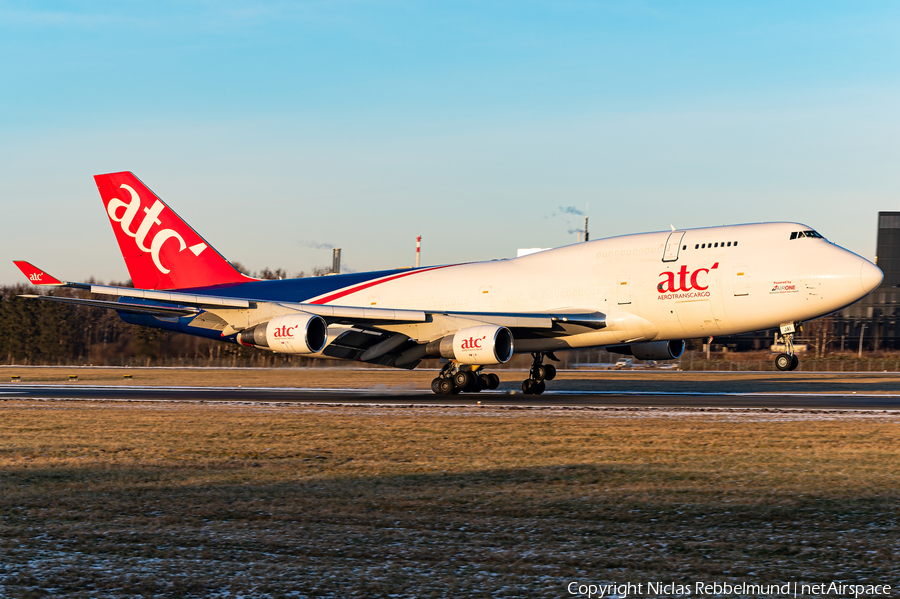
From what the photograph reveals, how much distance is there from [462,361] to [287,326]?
6.31 m

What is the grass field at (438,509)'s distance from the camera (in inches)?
233

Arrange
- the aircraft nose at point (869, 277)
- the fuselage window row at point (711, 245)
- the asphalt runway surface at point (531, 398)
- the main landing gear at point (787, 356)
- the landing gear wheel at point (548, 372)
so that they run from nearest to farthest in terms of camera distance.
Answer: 1. the asphalt runway surface at point (531, 398)
2. the main landing gear at point (787, 356)
3. the aircraft nose at point (869, 277)
4. the fuselage window row at point (711, 245)
5. the landing gear wheel at point (548, 372)

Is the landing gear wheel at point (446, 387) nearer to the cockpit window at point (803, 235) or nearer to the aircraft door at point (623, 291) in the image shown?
the aircraft door at point (623, 291)

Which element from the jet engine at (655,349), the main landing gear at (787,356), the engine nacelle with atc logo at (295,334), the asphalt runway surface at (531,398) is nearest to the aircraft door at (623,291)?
the jet engine at (655,349)

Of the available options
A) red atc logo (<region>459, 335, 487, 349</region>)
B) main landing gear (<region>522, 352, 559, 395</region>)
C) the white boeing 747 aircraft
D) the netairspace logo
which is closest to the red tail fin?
the white boeing 747 aircraft

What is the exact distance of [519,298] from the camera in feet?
101

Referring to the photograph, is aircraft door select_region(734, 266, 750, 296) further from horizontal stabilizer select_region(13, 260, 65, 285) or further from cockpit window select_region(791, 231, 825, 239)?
horizontal stabilizer select_region(13, 260, 65, 285)

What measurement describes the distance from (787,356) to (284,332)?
16662 mm

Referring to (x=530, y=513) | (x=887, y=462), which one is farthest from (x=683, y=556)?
(x=887, y=462)

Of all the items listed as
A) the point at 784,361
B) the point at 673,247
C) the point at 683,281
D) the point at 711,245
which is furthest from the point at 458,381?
the point at 784,361

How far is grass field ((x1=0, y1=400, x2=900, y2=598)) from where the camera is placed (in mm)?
5930

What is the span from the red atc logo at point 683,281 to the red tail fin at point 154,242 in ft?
64.7

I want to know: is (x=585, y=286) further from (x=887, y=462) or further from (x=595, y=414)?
(x=887, y=462)

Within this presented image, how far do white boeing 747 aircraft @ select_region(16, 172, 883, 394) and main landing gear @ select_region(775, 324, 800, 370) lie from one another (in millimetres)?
44
